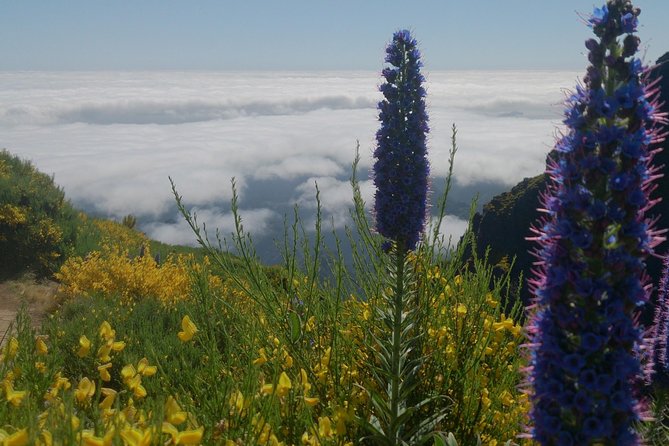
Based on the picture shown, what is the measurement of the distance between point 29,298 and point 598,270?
38.2 feet

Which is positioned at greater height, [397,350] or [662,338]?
[662,338]

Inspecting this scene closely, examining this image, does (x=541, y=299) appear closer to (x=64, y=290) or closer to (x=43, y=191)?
(x=64, y=290)

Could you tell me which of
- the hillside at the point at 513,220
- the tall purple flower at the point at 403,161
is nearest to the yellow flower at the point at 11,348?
the tall purple flower at the point at 403,161

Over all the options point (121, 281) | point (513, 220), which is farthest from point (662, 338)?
point (513, 220)

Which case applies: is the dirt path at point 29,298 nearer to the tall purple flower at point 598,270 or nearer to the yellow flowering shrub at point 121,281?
the yellow flowering shrub at point 121,281

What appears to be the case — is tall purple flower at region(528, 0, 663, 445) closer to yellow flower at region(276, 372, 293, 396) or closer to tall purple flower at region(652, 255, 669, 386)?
yellow flower at region(276, 372, 293, 396)

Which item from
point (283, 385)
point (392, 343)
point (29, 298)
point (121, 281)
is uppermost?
point (283, 385)

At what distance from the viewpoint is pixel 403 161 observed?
5.04m

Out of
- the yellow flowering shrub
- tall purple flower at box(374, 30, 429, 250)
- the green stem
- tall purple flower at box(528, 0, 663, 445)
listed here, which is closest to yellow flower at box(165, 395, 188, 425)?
tall purple flower at box(528, 0, 663, 445)

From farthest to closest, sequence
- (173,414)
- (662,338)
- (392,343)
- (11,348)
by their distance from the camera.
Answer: (392,343)
(662,338)
(11,348)
(173,414)

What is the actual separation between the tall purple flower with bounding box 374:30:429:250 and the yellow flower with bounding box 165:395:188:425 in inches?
110

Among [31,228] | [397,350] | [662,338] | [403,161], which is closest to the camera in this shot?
[662,338]

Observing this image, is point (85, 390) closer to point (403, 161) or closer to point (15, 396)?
point (15, 396)

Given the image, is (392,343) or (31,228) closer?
(392,343)
